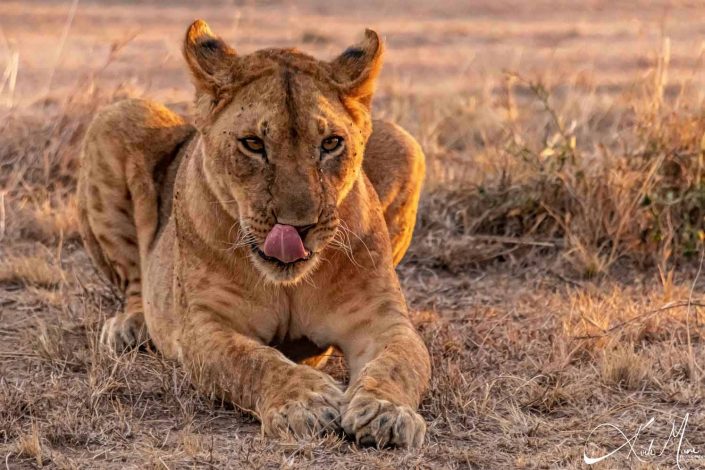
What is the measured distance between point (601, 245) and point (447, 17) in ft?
36.0

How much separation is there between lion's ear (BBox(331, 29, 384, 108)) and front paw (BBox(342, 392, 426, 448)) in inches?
44.2

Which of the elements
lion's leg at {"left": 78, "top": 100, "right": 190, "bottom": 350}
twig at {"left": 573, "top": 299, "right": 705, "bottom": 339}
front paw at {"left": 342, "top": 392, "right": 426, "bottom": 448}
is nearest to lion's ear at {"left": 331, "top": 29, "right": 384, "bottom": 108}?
front paw at {"left": 342, "top": 392, "right": 426, "bottom": 448}

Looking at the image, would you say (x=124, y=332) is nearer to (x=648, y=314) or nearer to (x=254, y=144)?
(x=254, y=144)

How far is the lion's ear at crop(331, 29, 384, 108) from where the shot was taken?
4.64m

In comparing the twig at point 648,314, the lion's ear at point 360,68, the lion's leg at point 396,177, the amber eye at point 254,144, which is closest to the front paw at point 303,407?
the amber eye at point 254,144

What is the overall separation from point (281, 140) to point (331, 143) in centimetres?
18

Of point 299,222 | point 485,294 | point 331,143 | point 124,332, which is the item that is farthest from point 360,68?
point 485,294

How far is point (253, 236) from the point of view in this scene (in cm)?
432

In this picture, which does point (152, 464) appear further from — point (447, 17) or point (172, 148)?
point (447, 17)

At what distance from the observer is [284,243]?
13.8 ft

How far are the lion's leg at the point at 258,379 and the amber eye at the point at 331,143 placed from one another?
0.65 m

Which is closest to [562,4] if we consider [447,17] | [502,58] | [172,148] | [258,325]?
[447,17]

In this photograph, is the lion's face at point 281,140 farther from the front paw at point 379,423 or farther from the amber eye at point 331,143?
the front paw at point 379,423

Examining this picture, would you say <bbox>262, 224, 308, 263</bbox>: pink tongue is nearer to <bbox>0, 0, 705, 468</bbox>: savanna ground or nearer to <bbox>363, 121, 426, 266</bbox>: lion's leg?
<bbox>0, 0, 705, 468</bbox>: savanna ground
